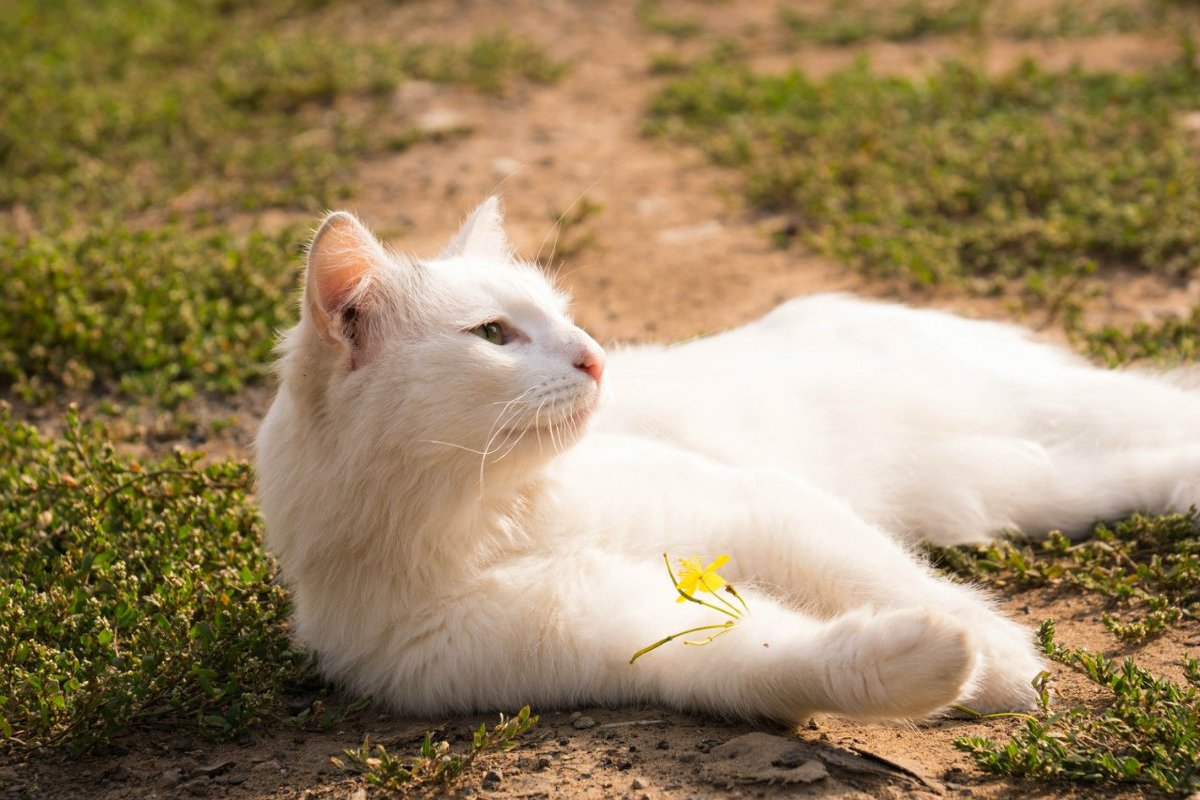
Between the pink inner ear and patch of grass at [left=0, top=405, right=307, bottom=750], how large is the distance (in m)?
1.04

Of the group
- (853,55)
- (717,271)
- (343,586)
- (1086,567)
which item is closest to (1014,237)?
(717,271)

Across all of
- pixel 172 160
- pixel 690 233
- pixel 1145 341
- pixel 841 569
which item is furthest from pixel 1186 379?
pixel 172 160

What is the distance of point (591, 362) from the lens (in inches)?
131

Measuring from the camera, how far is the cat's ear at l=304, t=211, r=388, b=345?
3.22 m

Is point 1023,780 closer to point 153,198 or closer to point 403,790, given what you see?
point 403,790

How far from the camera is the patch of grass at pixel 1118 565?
3.78 m

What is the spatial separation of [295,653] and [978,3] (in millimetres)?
7669

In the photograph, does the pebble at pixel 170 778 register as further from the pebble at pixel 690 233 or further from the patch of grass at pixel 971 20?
the patch of grass at pixel 971 20

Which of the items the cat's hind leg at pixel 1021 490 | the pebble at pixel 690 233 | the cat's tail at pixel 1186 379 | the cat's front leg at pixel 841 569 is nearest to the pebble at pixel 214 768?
the cat's front leg at pixel 841 569

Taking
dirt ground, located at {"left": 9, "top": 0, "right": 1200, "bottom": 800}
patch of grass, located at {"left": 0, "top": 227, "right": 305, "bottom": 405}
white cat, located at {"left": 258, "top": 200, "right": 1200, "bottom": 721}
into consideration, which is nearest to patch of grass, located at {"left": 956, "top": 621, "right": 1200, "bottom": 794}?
dirt ground, located at {"left": 9, "top": 0, "right": 1200, "bottom": 800}

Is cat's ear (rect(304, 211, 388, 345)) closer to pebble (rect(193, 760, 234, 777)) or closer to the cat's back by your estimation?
the cat's back

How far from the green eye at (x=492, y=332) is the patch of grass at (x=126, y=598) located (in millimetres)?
1135

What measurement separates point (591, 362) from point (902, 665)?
1105 millimetres

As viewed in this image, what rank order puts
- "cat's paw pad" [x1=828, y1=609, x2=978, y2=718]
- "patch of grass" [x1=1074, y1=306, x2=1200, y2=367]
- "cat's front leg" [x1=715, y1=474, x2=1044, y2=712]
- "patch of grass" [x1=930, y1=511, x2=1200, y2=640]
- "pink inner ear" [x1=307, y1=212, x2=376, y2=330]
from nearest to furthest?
"cat's paw pad" [x1=828, y1=609, x2=978, y2=718] → "pink inner ear" [x1=307, y1=212, x2=376, y2=330] → "cat's front leg" [x1=715, y1=474, x2=1044, y2=712] → "patch of grass" [x1=930, y1=511, x2=1200, y2=640] → "patch of grass" [x1=1074, y1=306, x2=1200, y2=367]
